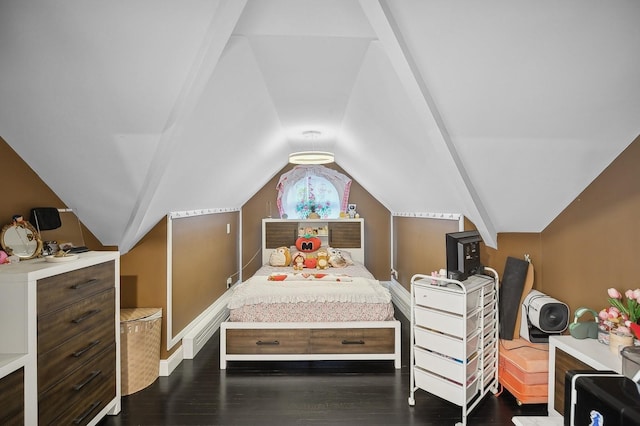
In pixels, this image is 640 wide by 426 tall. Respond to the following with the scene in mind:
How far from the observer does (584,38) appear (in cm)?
172

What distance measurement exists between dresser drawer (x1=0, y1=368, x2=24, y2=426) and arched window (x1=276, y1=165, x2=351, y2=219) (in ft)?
15.4

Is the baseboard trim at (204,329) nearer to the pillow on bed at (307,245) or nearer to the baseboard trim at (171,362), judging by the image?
the baseboard trim at (171,362)

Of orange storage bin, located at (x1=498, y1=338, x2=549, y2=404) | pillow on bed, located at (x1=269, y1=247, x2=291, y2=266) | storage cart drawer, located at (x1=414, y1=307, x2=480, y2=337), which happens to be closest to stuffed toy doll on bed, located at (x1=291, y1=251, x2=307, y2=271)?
pillow on bed, located at (x1=269, y1=247, x2=291, y2=266)

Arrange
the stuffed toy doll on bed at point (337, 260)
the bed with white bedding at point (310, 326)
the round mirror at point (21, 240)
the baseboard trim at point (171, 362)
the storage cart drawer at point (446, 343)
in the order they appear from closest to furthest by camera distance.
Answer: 1. the round mirror at point (21, 240)
2. the storage cart drawer at point (446, 343)
3. the baseboard trim at point (171, 362)
4. the bed with white bedding at point (310, 326)
5. the stuffed toy doll on bed at point (337, 260)

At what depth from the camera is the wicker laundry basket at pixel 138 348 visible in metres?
2.90

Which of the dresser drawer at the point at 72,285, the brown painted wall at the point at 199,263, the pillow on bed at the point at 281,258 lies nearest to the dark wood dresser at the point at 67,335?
the dresser drawer at the point at 72,285

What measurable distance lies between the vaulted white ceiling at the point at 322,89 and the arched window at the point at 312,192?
2908 mm

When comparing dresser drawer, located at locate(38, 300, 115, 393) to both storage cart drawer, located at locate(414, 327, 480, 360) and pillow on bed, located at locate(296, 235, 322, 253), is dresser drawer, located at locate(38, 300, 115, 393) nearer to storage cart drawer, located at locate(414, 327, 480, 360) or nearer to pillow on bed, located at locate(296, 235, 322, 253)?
storage cart drawer, located at locate(414, 327, 480, 360)

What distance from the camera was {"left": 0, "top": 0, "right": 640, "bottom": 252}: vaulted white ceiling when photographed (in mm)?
1713

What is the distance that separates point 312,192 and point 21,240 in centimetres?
455

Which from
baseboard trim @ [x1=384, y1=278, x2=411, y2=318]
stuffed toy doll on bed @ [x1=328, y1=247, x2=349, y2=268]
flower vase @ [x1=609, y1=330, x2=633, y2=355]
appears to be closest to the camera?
flower vase @ [x1=609, y1=330, x2=633, y2=355]

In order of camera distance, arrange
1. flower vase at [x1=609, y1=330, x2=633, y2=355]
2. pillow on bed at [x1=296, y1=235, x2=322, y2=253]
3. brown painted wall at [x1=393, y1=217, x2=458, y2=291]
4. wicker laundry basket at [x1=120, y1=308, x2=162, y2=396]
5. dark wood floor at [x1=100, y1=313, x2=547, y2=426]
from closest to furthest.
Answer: flower vase at [x1=609, y1=330, x2=633, y2=355] → dark wood floor at [x1=100, y1=313, x2=547, y2=426] → wicker laundry basket at [x1=120, y1=308, x2=162, y2=396] → brown painted wall at [x1=393, y1=217, x2=458, y2=291] → pillow on bed at [x1=296, y1=235, x2=322, y2=253]

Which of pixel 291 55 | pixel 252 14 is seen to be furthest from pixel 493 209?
pixel 252 14

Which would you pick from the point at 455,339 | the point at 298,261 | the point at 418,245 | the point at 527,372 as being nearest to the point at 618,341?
the point at 527,372
